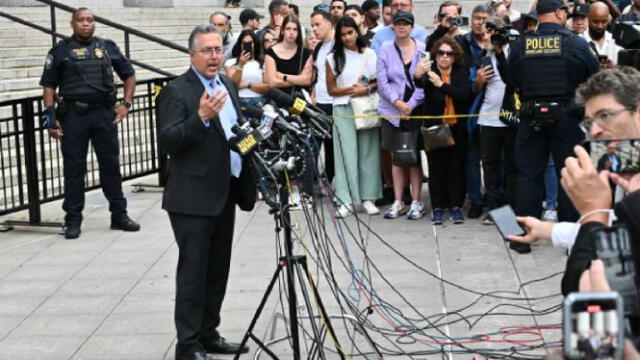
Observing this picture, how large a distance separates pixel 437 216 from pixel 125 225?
3.02m

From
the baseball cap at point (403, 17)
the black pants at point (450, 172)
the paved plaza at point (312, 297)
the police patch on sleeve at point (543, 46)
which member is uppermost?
the baseball cap at point (403, 17)

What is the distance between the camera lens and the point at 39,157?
42.4 feet

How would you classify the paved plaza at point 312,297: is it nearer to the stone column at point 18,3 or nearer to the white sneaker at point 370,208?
the white sneaker at point 370,208

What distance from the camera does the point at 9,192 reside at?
38.0ft

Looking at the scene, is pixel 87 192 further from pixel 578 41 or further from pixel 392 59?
pixel 578 41

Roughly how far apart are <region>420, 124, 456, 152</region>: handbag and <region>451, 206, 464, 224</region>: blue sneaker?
2.09 ft

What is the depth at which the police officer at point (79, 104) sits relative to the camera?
397 inches

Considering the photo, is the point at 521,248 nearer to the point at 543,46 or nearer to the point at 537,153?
the point at 537,153

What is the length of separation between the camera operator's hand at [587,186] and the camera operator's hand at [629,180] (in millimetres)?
116

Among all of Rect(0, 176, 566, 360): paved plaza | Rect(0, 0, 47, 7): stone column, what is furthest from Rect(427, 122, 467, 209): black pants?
Rect(0, 0, 47, 7): stone column

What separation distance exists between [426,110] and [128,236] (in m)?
3.09

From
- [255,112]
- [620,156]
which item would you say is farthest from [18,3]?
[620,156]

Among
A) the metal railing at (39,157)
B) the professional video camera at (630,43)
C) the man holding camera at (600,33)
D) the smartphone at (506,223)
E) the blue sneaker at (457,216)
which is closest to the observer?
the smartphone at (506,223)

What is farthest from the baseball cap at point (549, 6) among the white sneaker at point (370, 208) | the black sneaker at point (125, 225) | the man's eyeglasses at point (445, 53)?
the black sneaker at point (125, 225)
